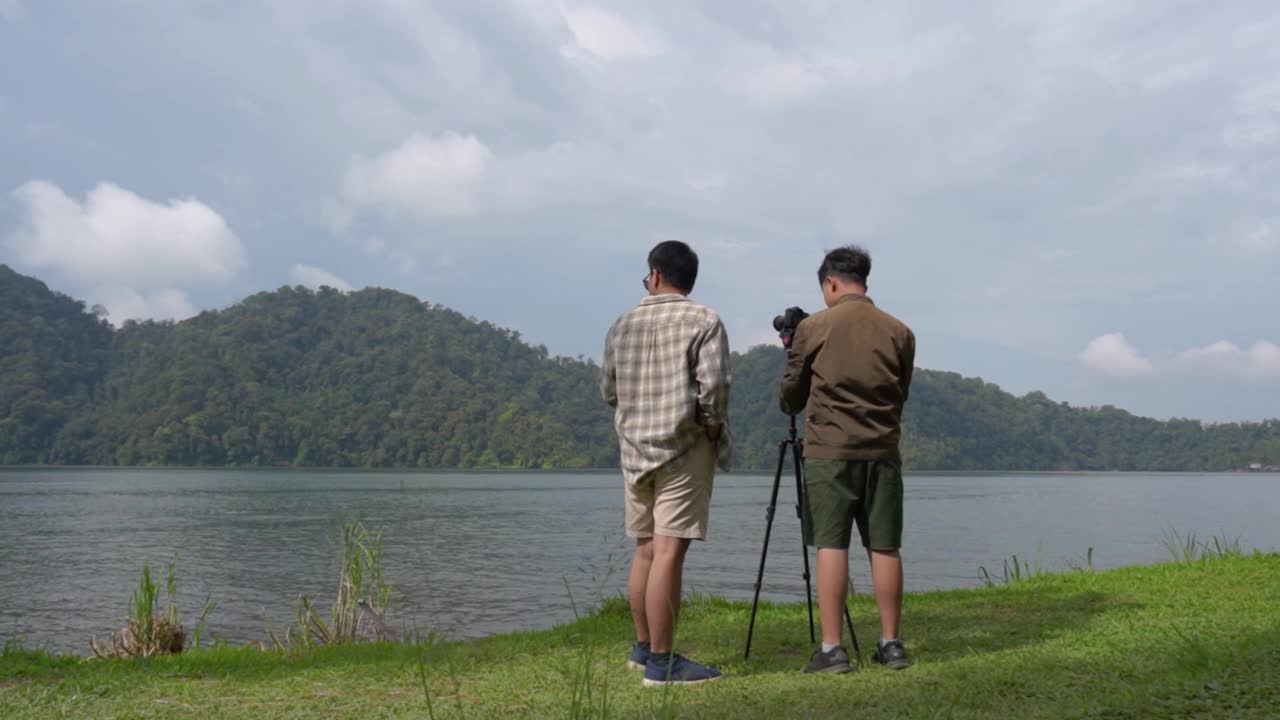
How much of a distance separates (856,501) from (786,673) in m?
0.92

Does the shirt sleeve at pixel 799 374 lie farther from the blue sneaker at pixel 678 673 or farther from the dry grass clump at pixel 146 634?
the dry grass clump at pixel 146 634

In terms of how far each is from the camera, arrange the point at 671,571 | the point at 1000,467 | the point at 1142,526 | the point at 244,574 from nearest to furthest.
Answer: the point at 671,571 < the point at 244,574 < the point at 1142,526 < the point at 1000,467

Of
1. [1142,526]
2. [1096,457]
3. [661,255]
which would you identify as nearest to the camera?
[661,255]

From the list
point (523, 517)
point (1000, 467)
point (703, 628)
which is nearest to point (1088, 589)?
point (703, 628)

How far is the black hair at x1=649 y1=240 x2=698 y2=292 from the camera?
4.72m

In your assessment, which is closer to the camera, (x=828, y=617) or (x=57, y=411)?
(x=828, y=617)

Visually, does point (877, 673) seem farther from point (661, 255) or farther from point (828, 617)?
point (661, 255)

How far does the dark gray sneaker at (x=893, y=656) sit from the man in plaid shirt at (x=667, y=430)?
0.83 meters

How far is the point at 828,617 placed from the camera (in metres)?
4.58

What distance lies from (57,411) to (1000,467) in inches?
4727

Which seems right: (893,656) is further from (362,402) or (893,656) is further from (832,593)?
(362,402)

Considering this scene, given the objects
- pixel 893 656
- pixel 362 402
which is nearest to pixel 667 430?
pixel 893 656

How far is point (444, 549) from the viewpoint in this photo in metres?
26.7

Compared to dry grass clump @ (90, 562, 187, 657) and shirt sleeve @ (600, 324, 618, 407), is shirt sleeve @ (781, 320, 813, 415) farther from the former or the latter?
dry grass clump @ (90, 562, 187, 657)
